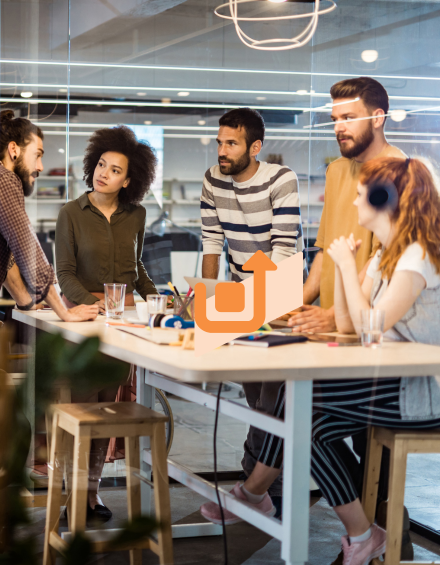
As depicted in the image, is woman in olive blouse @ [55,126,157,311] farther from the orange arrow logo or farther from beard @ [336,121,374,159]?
beard @ [336,121,374,159]

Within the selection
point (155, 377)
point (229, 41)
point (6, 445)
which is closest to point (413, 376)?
point (155, 377)

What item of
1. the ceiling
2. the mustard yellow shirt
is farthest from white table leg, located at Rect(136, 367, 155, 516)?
the ceiling

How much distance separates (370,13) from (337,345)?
120cm

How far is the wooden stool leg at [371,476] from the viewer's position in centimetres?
170

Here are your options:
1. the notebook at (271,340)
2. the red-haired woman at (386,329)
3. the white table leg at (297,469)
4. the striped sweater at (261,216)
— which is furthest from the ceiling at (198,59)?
the white table leg at (297,469)

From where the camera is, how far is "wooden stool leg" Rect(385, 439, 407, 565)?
1626mm

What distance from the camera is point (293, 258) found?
2186 mm

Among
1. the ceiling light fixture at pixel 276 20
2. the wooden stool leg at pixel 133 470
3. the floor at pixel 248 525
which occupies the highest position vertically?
the ceiling light fixture at pixel 276 20

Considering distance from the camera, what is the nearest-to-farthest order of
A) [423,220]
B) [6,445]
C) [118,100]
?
[6,445], [423,220], [118,100]

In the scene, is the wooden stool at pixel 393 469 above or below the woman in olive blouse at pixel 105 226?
below

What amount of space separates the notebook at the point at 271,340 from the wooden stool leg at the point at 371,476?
0.98 feet

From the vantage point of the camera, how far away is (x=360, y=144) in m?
2.11

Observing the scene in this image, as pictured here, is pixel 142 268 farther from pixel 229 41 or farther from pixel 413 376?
pixel 413 376

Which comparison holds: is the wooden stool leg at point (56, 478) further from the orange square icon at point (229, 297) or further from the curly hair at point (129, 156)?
the curly hair at point (129, 156)
